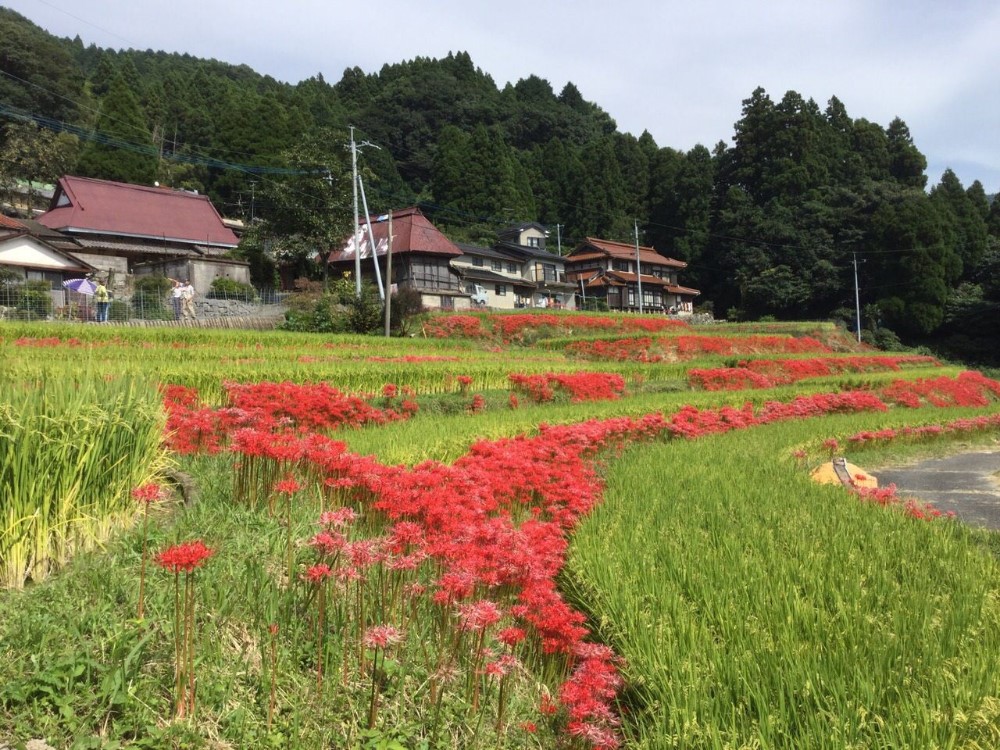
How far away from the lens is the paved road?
718 centimetres

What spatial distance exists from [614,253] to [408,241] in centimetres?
2246

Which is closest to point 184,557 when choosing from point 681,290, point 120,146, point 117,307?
point 117,307

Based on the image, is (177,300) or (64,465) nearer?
(64,465)

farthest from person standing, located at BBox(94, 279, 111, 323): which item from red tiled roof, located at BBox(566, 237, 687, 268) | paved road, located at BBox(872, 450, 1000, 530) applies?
red tiled roof, located at BBox(566, 237, 687, 268)

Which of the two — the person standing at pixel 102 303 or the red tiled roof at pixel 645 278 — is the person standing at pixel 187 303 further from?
the red tiled roof at pixel 645 278

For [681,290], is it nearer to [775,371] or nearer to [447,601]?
[775,371]

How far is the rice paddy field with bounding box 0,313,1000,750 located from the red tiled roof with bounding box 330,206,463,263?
34180 mm

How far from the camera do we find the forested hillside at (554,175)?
4331 cm

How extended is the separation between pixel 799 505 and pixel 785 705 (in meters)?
3.14

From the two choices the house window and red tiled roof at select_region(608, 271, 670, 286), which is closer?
the house window

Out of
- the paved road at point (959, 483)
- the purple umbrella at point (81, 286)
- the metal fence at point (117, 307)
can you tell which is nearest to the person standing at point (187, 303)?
the metal fence at point (117, 307)

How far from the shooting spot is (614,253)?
5544 centimetres

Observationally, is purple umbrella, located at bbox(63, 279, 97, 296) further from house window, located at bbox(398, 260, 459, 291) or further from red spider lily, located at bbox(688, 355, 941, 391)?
red spider lily, located at bbox(688, 355, 941, 391)

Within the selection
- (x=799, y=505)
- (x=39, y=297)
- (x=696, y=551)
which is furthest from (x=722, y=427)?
(x=39, y=297)
